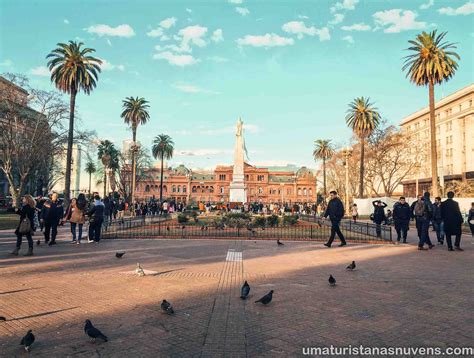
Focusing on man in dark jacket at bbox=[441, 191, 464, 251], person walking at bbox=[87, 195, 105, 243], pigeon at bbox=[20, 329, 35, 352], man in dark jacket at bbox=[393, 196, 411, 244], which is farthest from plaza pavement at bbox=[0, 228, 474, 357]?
man in dark jacket at bbox=[393, 196, 411, 244]

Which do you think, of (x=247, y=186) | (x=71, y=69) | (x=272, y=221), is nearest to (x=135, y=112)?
(x=71, y=69)

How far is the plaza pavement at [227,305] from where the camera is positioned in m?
4.09

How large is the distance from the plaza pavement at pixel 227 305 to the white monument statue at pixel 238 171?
103 feet

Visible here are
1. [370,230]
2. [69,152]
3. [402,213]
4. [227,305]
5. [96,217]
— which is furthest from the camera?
[69,152]

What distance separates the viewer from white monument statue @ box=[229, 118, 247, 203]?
136 ft

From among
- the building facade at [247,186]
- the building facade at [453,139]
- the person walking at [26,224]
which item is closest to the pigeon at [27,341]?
the person walking at [26,224]

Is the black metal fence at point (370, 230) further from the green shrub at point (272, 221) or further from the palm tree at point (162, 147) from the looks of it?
the palm tree at point (162, 147)

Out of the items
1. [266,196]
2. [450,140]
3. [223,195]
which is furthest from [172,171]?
[450,140]

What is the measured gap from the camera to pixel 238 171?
41781mm

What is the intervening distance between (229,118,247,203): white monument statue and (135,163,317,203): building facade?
58538mm

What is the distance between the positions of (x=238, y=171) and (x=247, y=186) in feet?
195

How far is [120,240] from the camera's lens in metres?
14.8

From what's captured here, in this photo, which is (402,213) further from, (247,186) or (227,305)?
(247,186)

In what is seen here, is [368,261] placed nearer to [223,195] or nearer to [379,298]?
[379,298]
